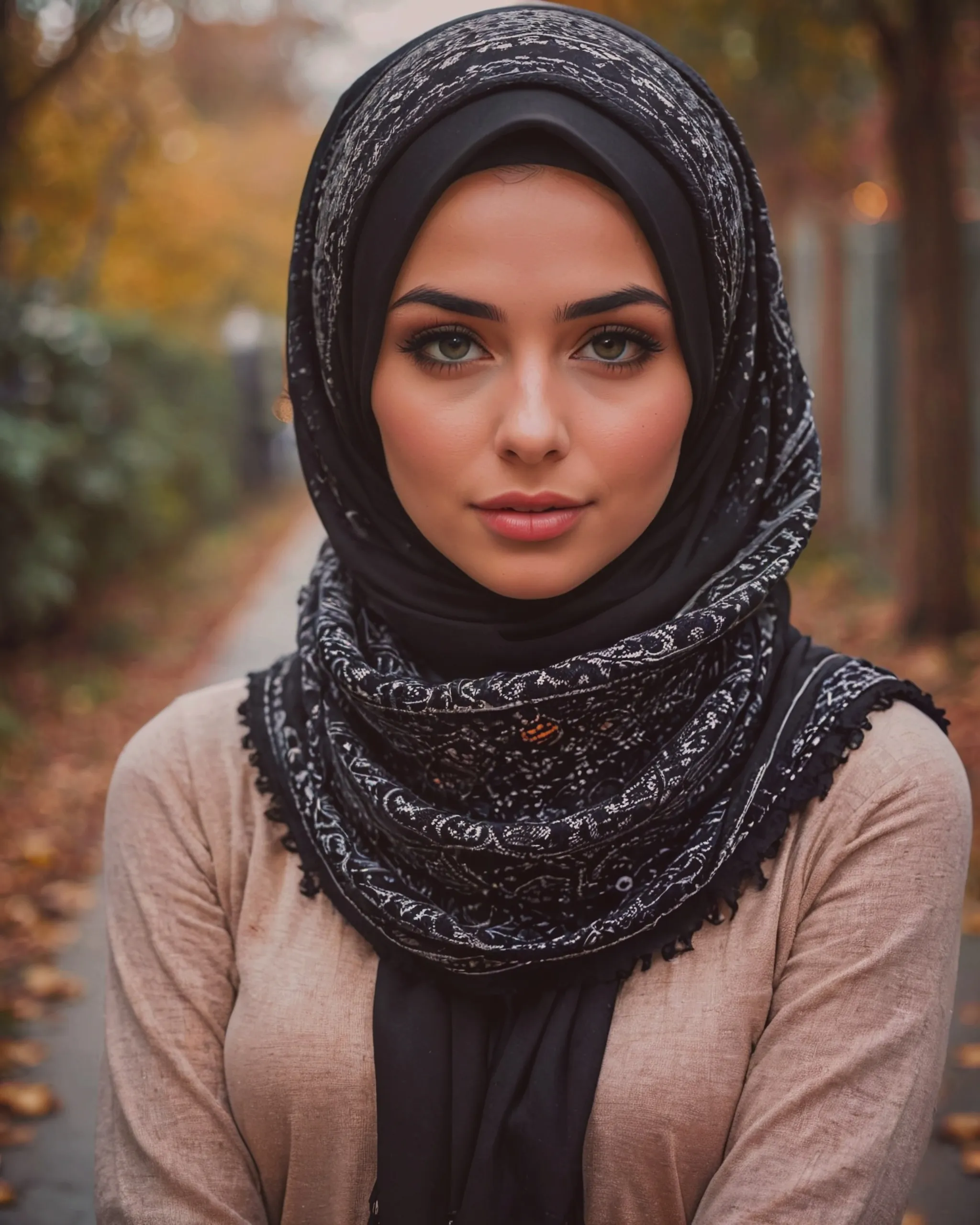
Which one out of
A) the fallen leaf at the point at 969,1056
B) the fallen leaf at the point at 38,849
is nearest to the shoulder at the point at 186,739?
the fallen leaf at the point at 969,1056

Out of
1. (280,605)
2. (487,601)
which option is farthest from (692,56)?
(487,601)

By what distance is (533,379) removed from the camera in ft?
5.24

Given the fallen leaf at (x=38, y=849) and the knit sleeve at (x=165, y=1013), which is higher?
the fallen leaf at (x=38, y=849)

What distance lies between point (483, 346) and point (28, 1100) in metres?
2.88

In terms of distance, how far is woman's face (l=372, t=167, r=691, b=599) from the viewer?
159cm

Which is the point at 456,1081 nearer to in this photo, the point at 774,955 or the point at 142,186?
the point at 774,955

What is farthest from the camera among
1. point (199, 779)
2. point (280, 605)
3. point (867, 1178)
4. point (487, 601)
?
point (280, 605)

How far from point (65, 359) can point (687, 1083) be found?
7.01 metres

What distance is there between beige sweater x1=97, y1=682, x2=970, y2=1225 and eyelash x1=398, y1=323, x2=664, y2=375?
0.55 m

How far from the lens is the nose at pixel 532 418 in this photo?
1570 mm

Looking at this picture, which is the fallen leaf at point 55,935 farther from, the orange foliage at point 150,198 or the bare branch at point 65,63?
the orange foliage at point 150,198

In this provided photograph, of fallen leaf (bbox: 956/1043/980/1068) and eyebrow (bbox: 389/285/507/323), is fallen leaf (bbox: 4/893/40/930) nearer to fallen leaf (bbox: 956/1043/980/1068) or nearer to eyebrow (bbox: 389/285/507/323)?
fallen leaf (bbox: 956/1043/980/1068)

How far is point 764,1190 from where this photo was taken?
1561 millimetres

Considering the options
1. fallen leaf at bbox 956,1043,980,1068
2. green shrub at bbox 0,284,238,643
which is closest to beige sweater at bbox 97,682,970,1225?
fallen leaf at bbox 956,1043,980,1068
